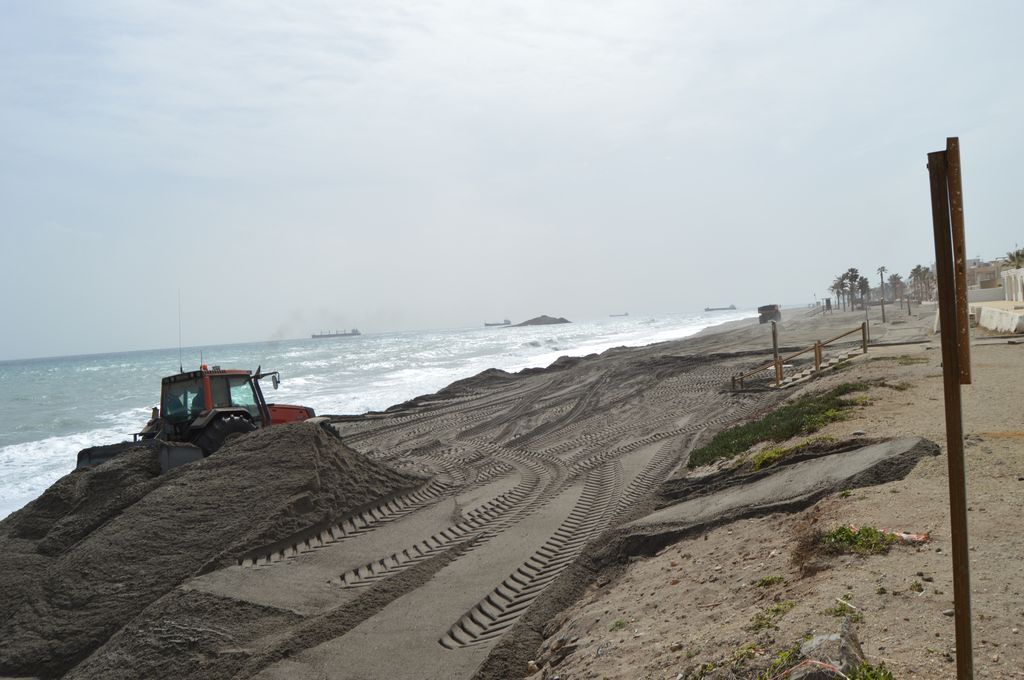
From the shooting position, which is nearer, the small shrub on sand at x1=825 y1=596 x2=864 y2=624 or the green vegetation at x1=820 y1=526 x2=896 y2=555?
the small shrub on sand at x1=825 y1=596 x2=864 y2=624

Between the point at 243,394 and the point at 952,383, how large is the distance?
518 inches

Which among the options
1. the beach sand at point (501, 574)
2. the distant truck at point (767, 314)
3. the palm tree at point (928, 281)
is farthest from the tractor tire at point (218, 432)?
the palm tree at point (928, 281)

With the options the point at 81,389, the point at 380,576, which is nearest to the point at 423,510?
the point at 380,576

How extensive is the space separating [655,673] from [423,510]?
7061 mm

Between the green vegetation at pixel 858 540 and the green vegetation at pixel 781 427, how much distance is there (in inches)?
206

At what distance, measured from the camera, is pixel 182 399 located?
13398 millimetres

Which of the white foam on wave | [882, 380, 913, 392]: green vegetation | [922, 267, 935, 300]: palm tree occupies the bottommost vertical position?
the white foam on wave

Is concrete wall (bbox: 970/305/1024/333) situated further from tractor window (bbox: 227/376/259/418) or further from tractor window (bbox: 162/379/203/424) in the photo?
tractor window (bbox: 162/379/203/424)

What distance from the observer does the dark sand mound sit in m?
7.61

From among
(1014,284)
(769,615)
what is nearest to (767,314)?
(1014,284)

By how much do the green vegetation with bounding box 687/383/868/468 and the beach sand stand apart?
0.52m

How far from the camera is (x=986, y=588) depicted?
4.50m

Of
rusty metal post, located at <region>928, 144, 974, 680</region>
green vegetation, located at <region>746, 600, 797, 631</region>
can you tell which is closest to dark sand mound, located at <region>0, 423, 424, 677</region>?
green vegetation, located at <region>746, 600, 797, 631</region>

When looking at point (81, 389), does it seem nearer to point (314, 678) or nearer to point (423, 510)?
point (423, 510)
